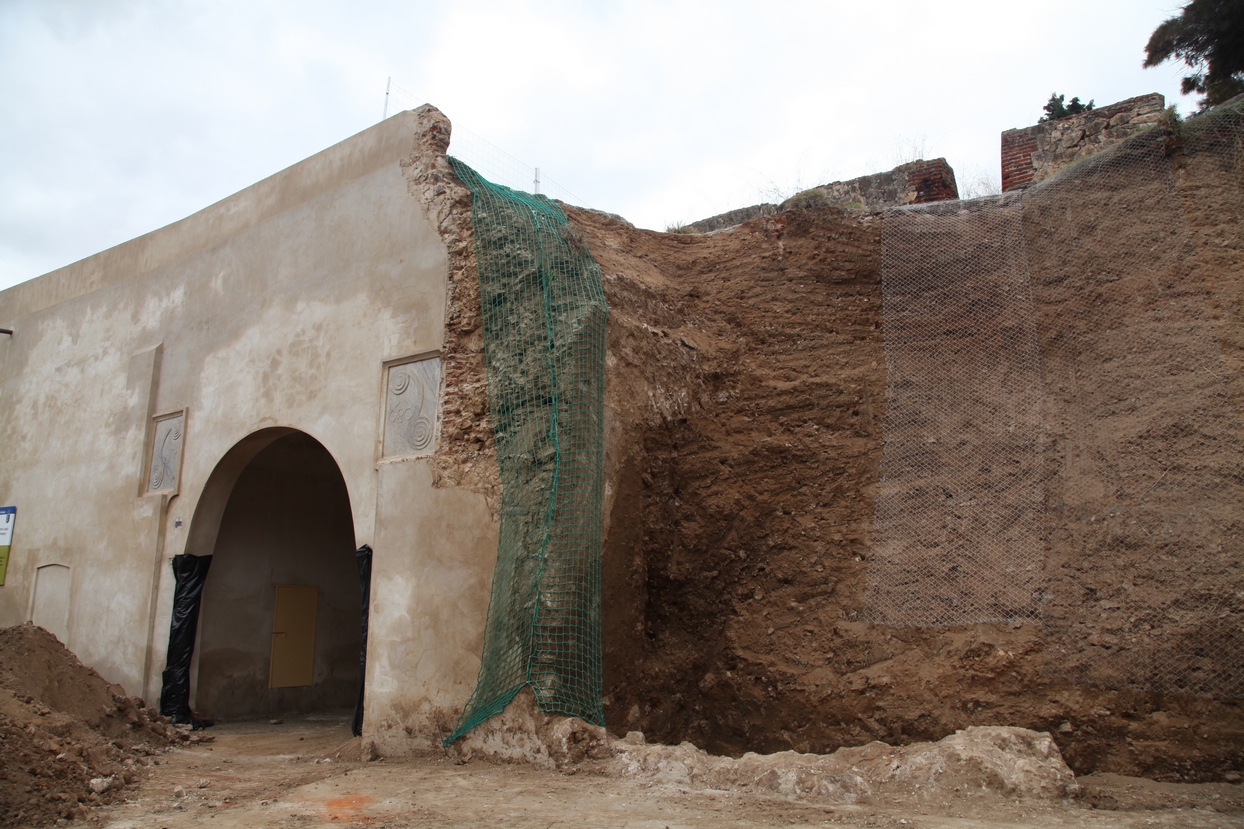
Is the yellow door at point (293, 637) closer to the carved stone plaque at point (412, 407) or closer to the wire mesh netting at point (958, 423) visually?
the carved stone plaque at point (412, 407)

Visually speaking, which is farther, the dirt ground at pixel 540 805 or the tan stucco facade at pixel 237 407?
the tan stucco facade at pixel 237 407

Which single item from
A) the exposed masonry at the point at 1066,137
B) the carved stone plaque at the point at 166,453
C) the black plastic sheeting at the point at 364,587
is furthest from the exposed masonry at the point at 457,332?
the exposed masonry at the point at 1066,137

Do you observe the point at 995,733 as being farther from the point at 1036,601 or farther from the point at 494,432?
the point at 494,432

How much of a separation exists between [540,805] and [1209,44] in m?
14.2

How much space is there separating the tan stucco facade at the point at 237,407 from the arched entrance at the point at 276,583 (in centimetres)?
12

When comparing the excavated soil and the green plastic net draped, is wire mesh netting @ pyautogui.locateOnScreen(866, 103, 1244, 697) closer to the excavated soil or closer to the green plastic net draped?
the excavated soil

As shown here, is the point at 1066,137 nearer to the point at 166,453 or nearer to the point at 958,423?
the point at 958,423

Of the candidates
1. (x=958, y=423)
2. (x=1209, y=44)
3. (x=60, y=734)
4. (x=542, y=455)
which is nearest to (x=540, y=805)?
(x=542, y=455)

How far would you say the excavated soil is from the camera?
17.2 ft

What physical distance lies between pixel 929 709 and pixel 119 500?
8605mm

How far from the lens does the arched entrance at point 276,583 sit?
9062 millimetres

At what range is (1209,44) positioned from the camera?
42.1 feet

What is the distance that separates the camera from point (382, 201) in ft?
26.0


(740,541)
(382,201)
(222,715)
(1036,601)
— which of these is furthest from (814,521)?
(222,715)
